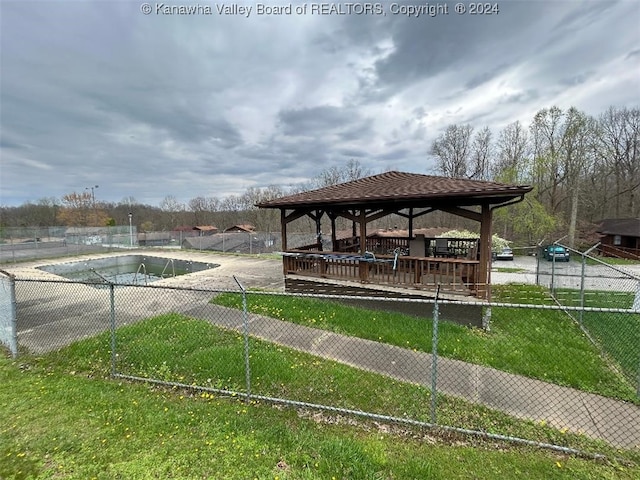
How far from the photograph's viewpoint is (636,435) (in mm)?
3375

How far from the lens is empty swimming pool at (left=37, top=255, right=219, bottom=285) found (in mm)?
17328

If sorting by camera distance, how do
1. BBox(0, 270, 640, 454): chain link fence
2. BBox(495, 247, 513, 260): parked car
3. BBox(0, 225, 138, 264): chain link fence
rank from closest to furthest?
BBox(0, 270, 640, 454): chain link fence
BBox(0, 225, 138, 264): chain link fence
BBox(495, 247, 513, 260): parked car

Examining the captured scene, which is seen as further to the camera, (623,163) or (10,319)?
(623,163)

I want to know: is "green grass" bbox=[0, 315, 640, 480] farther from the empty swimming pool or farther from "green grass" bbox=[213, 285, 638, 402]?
the empty swimming pool

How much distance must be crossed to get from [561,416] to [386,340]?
2.75m

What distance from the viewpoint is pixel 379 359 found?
513 centimetres

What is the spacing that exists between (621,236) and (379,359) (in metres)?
34.8

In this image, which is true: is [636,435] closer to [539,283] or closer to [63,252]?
[539,283]

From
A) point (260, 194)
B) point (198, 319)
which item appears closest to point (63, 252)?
point (198, 319)

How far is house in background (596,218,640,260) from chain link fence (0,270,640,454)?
27.4 meters

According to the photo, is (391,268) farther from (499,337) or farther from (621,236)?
(621,236)

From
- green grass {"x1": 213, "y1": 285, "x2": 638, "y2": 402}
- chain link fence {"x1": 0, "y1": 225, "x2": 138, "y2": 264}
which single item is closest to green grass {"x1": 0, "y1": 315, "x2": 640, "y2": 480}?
green grass {"x1": 213, "y1": 285, "x2": 638, "y2": 402}

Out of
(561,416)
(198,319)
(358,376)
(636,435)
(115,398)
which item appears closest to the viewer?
(636,435)

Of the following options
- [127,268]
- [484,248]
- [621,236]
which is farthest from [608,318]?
[621,236]
